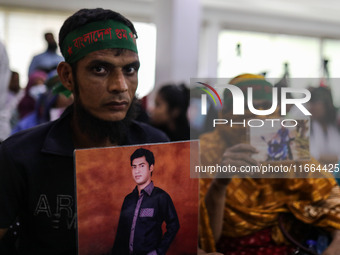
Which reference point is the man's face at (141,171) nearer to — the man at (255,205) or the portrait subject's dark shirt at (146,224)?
the portrait subject's dark shirt at (146,224)

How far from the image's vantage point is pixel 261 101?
1.32m

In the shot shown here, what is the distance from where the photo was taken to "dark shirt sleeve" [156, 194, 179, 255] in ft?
3.33

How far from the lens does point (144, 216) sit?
0.99m

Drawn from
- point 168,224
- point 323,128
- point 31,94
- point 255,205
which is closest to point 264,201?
point 255,205

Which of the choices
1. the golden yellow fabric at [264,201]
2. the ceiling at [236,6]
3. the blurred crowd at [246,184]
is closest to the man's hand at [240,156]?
the blurred crowd at [246,184]

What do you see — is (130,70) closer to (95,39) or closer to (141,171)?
(95,39)

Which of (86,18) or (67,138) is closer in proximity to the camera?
(86,18)

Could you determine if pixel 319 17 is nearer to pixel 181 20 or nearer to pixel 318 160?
pixel 181 20

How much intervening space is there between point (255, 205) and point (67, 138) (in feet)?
2.59

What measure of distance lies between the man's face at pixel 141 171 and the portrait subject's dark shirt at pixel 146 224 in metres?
0.02

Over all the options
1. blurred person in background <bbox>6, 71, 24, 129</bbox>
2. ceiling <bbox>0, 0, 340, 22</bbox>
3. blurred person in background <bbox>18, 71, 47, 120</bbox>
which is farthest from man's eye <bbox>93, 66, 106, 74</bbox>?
ceiling <bbox>0, 0, 340, 22</bbox>

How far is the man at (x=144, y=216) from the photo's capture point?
975mm

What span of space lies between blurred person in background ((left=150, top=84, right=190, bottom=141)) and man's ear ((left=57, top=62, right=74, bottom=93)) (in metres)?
2.24

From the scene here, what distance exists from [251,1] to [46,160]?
9.47 metres
